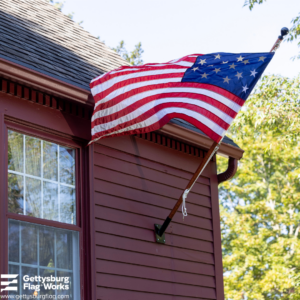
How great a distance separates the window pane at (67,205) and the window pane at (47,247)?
0.82 ft

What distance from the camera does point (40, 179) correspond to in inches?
204

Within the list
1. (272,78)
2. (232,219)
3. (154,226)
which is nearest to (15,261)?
(154,226)

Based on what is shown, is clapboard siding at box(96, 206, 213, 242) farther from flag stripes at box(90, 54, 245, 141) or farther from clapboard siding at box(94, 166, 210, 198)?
flag stripes at box(90, 54, 245, 141)

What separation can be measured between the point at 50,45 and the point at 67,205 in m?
2.50

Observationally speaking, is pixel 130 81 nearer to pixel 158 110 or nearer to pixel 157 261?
pixel 158 110

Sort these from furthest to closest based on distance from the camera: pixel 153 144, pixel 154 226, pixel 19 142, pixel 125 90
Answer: pixel 153 144 < pixel 154 226 < pixel 125 90 < pixel 19 142

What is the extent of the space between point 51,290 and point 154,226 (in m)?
1.79

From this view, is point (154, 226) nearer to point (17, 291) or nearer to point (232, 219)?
point (17, 291)

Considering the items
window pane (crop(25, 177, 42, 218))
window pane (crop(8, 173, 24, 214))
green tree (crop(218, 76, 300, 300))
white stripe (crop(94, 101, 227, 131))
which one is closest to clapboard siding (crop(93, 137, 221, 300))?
white stripe (crop(94, 101, 227, 131))

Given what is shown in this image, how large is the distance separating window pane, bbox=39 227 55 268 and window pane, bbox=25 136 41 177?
1.96 ft

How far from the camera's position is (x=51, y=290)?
15.8ft

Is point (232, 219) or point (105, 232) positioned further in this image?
point (232, 219)

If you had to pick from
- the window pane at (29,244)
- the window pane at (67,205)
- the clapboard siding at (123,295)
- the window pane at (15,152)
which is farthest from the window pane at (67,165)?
the clapboard siding at (123,295)

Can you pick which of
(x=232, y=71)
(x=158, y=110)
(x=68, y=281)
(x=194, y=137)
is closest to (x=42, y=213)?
(x=68, y=281)
